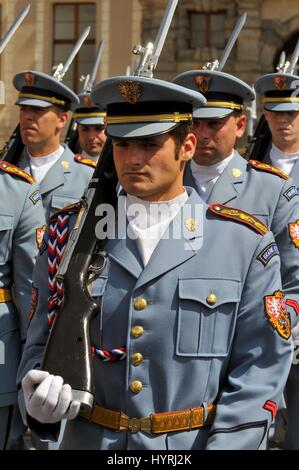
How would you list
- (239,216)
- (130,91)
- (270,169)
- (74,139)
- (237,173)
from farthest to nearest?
(74,139), (270,169), (237,173), (239,216), (130,91)

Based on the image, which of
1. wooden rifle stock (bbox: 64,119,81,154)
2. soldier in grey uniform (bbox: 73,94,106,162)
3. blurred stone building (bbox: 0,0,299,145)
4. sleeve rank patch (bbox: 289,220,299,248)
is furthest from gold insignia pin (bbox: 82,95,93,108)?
blurred stone building (bbox: 0,0,299,145)

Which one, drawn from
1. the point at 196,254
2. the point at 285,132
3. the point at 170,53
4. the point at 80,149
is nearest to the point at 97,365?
the point at 196,254

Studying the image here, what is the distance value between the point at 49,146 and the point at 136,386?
440 cm

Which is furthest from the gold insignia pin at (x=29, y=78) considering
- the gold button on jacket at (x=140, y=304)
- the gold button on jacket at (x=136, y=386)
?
the gold button on jacket at (x=136, y=386)

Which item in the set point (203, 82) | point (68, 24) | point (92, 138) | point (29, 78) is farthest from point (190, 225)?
point (68, 24)

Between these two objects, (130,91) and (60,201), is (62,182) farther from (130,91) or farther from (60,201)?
(130,91)

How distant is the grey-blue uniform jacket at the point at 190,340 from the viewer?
3.86m

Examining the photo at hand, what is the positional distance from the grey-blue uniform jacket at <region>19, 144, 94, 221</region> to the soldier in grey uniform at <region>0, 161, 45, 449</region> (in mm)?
1925

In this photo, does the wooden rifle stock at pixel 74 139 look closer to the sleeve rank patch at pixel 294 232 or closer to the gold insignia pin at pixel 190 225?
the sleeve rank patch at pixel 294 232

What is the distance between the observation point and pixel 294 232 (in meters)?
5.71

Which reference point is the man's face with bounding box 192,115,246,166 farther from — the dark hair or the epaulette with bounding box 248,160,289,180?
the dark hair

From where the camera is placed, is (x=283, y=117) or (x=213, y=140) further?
(x=283, y=117)

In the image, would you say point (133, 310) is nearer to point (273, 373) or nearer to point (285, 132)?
point (273, 373)

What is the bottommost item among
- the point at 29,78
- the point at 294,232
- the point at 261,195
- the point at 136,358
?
the point at 136,358
